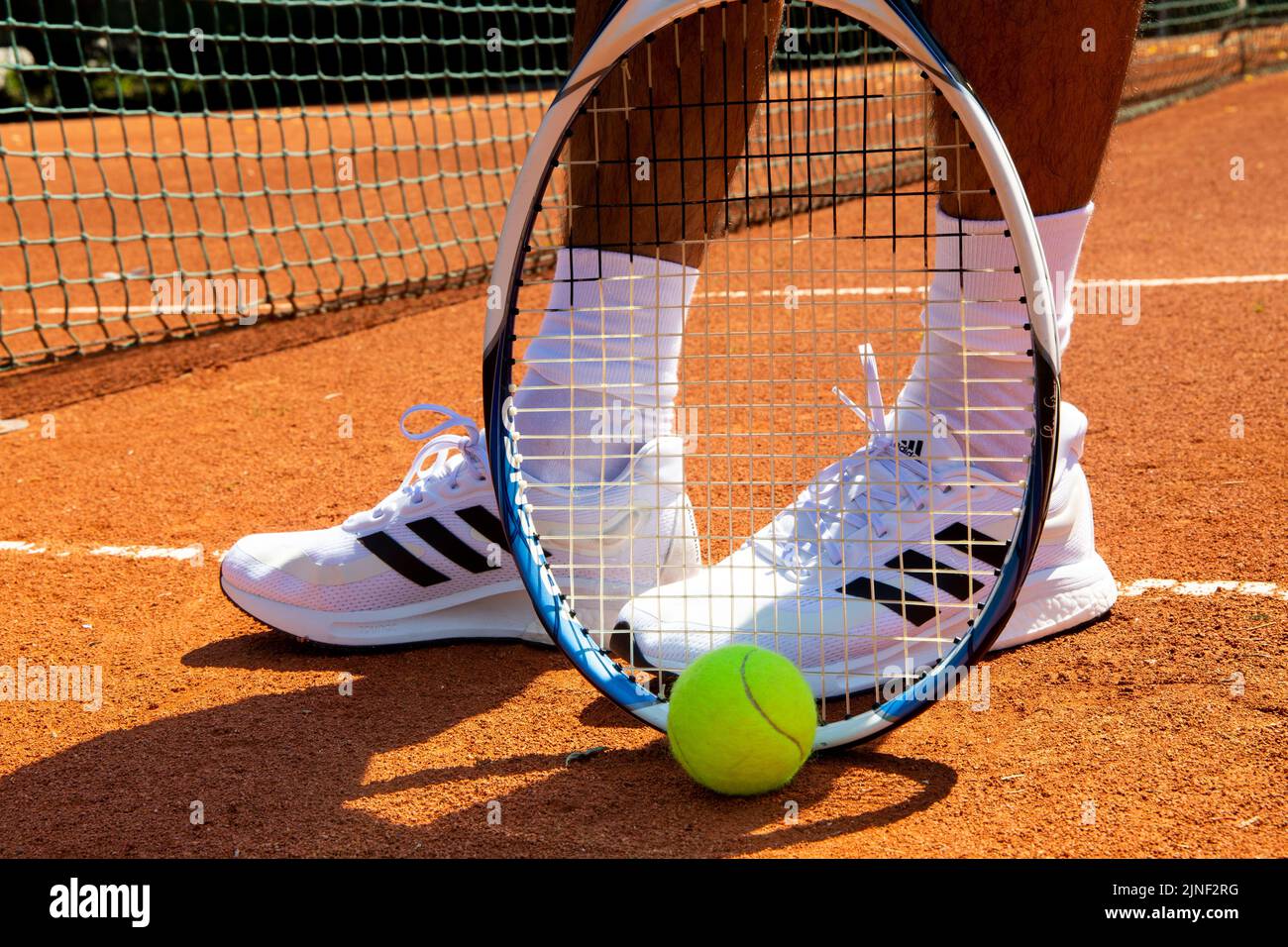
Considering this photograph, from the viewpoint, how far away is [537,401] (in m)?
1.92

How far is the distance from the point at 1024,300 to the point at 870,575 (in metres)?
0.45

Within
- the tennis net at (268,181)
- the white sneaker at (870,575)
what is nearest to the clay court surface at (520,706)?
the white sneaker at (870,575)

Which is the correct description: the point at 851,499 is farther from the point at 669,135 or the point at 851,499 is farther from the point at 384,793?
the point at 384,793

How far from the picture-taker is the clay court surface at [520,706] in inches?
59.2

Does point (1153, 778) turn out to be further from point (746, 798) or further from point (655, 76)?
point (655, 76)

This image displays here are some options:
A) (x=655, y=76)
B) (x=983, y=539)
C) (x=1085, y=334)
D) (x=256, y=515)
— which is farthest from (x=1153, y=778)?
A: (x=1085, y=334)

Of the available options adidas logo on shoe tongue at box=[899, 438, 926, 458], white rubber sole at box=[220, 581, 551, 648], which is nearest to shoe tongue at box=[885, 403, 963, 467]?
adidas logo on shoe tongue at box=[899, 438, 926, 458]

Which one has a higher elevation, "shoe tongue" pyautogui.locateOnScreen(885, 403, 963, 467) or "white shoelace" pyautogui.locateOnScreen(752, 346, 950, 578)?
"shoe tongue" pyautogui.locateOnScreen(885, 403, 963, 467)

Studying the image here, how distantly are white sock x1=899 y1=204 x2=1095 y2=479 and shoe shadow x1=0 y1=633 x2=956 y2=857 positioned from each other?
0.45 meters

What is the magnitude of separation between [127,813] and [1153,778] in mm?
1160

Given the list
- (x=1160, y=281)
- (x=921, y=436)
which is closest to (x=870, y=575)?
(x=921, y=436)

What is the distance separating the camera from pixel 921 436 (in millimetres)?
1808

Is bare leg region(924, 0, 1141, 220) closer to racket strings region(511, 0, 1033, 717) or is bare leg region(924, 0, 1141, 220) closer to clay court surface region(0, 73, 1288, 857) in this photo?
racket strings region(511, 0, 1033, 717)

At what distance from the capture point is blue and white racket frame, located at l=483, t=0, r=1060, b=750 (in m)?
1.39
